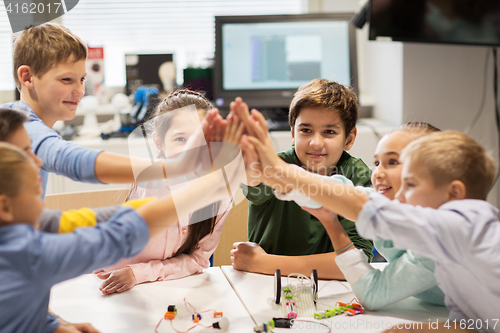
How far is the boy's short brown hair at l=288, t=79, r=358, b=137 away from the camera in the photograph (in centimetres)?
125

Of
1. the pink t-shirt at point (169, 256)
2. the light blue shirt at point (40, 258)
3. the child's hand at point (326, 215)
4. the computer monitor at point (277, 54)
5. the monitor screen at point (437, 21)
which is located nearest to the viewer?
the light blue shirt at point (40, 258)

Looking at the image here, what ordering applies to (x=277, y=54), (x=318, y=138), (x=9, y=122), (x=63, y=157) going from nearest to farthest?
(x=9, y=122) < (x=63, y=157) < (x=318, y=138) < (x=277, y=54)

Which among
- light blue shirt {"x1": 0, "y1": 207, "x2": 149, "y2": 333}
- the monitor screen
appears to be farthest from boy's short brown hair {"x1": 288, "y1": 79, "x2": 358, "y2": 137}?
the monitor screen

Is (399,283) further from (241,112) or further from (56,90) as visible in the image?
(56,90)

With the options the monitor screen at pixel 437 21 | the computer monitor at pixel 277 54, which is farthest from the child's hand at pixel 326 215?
the computer monitor at pixel 277 54

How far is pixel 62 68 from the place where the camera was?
1.00 m

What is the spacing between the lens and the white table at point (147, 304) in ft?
2.79

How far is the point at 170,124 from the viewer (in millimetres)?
1218

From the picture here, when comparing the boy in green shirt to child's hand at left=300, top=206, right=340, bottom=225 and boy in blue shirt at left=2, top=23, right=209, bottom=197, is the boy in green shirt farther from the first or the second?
boy in blue shirt at left=2, top=23, right=209, bottom=197

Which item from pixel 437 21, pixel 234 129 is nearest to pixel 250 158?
pixel 234 129

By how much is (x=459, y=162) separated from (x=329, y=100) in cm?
56

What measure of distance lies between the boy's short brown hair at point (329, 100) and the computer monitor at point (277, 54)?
1.21m

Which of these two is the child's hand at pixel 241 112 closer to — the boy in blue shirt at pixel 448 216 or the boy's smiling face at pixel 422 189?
Answer: the boy in blue shirt at pixel 448 216

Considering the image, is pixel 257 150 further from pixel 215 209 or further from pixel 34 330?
pixel 34 330
